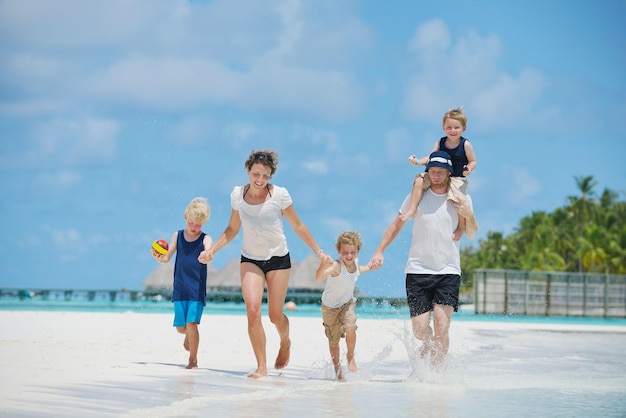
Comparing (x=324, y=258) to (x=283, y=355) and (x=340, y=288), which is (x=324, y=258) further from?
(x=283, y=355)

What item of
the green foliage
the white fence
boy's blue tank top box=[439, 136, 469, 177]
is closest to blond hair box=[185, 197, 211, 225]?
boy's blue tank top box=[439, 136, 469, 177]

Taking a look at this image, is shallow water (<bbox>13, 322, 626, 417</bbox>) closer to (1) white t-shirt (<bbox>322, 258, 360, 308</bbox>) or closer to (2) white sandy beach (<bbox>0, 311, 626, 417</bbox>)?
(2) white sandy beach (<bbox>0, 311, 626, 417</bbox>)

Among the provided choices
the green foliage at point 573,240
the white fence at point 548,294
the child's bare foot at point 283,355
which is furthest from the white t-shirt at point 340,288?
the green foliage at point 573,240

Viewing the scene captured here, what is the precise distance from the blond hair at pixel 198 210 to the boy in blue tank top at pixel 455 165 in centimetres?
230

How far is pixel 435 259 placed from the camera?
8.73m

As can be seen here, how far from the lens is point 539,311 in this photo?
Answer: 45.6 metres

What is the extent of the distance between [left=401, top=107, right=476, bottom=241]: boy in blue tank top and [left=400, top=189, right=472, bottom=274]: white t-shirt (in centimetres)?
8

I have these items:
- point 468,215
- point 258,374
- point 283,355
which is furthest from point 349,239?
point 258,374

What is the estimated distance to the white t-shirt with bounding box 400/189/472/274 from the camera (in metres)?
8.75

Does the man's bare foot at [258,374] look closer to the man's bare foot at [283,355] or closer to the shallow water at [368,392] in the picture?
the shallow water at [368,392]

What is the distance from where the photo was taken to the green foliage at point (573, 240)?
235 ft

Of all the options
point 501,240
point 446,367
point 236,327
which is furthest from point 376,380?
point 501,240

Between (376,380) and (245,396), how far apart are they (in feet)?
7.57

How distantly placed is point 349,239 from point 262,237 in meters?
0.93
